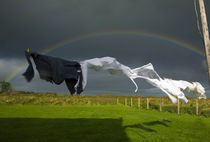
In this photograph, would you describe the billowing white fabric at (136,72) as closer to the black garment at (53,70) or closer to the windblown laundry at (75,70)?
the windblown laundry at (75,70)

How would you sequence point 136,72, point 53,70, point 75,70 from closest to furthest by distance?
point 53,70, point 75,70, point 136,72

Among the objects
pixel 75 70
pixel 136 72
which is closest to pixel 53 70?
pixel 75 70

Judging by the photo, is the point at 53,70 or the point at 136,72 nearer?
the point at 53,70

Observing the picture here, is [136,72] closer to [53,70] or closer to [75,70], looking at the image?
[75,70]

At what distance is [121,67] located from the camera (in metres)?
5.40

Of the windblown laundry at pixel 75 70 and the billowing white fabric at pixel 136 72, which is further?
the billowing white fabric at pixel 136 72

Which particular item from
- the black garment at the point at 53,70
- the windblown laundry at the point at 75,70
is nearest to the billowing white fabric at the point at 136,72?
the windblown laundry at the point at 75,70

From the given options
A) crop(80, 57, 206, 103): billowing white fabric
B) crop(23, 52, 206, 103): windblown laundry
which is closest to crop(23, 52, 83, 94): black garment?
crop(23, 52, 206, 103): windblown laundry

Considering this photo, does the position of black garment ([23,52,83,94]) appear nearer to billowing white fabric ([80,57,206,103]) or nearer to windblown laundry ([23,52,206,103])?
windblown laundry ([23,52,206,103])

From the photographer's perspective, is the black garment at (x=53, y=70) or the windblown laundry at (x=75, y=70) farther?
the windblown laundry at (x=75, y=70)

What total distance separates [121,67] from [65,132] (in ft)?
19.9

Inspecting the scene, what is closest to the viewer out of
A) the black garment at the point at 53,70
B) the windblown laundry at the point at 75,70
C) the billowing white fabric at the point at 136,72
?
the black garment at the point at 53,70

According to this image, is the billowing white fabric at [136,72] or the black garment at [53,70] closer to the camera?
the black garment at [53,70]

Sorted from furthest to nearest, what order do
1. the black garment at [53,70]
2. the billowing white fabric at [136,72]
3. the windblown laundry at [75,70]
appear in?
the billowing white fabric at [136,72]
the windblown laundry at [75,70]
the black garment at [53,70]
